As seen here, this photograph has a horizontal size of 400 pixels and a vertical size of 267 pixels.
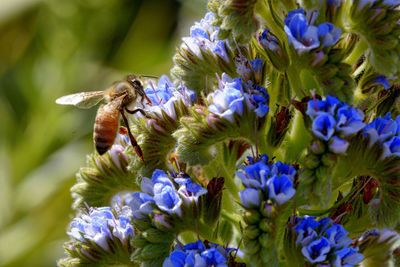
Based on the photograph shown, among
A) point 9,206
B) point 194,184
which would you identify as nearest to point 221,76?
point 194,184

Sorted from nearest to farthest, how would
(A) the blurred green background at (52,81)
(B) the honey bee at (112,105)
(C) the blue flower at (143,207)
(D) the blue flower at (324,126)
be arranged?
(D) the blue flower at (324,126) → (C) the blue flower at (143,207) → (B) the honey bee at (112,105) → (A) the blurred green background at (52,81)

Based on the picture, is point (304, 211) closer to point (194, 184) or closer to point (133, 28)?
point (194, 184)

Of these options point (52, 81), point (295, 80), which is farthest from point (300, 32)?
point (52, 81)

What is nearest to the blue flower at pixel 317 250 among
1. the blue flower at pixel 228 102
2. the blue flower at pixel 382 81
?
the blue flower at pixel 228 102

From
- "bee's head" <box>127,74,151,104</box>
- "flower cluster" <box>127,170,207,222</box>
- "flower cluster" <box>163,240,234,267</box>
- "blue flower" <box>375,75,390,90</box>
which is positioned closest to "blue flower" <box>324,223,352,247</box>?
"flower cluster" <box>163,240,234,267</box>

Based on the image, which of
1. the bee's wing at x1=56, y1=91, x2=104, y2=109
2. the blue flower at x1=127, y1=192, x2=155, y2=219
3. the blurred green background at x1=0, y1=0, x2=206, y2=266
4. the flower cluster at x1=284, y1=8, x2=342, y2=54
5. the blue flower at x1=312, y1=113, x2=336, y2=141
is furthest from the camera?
the blurred green background at x1=0, y1=0, x2=206, y2=266

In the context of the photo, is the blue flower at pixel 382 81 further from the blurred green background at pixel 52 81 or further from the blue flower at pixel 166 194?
the blurred green background at pixel 52 81

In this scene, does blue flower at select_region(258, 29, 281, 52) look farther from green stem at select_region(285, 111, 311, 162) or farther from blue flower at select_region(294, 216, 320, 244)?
blue flower at select_region(294, 216, 320, 244)
